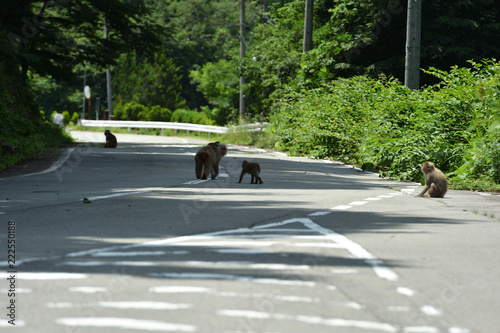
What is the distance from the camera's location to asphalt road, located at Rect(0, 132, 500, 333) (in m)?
5.25

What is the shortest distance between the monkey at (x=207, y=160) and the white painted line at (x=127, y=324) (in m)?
11.4

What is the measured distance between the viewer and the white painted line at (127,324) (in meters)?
4.93

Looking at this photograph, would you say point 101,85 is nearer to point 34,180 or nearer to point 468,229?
point 34,180

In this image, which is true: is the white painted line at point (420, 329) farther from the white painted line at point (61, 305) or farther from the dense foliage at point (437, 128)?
the dense foliage at point (437, 128)

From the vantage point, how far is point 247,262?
709 cm

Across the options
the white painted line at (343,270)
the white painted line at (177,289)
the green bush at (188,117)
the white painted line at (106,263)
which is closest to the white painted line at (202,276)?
the white painted line at (177,289)

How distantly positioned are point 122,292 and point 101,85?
96.9m

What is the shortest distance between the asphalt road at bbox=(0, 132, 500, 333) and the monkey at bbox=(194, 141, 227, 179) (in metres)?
2.82

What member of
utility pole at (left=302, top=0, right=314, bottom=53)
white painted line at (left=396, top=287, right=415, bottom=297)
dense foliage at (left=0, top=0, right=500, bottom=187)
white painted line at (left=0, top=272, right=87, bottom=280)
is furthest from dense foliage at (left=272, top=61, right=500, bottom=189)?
utility pole at (left=302, top=0, right=314, bottom=53)

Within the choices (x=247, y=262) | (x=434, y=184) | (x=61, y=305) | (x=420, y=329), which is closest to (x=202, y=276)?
(x=247, y=262)

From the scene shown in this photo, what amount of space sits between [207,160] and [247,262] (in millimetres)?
9670

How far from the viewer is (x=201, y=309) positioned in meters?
5.41

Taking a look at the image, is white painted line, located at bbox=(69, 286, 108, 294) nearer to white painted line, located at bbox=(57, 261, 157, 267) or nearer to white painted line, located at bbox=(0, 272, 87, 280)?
white painted line, located at bbox=(0, 272, 87, 280)

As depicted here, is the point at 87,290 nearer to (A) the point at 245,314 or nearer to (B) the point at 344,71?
(A) the point at 245,314
